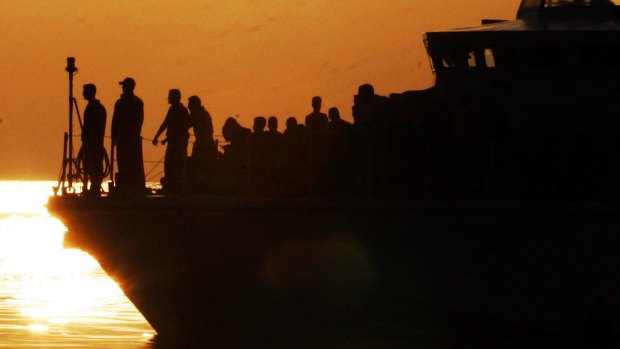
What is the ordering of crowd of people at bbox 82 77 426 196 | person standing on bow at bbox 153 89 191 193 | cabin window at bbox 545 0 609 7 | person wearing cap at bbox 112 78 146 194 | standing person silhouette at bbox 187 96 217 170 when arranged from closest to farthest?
crowd of people at bbox 82 77 426 196 → person wearing cap at bbox 112 78 146 194 → person standing on bow at bbox 153 89 191 193 → standing person silhouette at bbox 187 96 217 170 → cabin window at bbox 545 0 609 7

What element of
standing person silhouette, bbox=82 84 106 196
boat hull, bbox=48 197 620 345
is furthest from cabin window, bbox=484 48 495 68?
standing person silhouette, bbox=82 84 106 196

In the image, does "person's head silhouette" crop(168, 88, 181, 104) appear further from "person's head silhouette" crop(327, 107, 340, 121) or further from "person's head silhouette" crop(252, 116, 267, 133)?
"person's head silhouette" crop(327, 107, 340, 121)

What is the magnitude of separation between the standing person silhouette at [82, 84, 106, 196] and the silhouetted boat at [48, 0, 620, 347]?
52 cm

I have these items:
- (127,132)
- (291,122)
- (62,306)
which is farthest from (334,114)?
(62,306)

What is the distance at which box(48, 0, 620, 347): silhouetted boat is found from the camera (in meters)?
23.8

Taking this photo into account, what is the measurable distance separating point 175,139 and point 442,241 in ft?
13.0

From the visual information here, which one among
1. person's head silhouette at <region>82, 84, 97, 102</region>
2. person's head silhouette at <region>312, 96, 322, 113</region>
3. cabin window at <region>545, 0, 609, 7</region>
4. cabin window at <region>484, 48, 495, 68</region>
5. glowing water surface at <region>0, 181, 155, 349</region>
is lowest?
glowing water surface at <region>0, 181, 155, 349</region>

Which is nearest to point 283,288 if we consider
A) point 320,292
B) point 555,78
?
point 320,292

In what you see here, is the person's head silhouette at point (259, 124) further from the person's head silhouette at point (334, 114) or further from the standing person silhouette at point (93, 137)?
the standing person silhouette at point (93, 137)

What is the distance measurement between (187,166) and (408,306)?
19.8ft

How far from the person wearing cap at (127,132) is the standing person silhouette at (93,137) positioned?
32cm

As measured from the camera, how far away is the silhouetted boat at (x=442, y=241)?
78.1 feet

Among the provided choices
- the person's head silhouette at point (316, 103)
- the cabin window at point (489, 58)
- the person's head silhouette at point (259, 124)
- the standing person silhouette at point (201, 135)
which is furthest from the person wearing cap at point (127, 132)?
the cabin window at point (489, 58)

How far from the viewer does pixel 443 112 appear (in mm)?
23578
